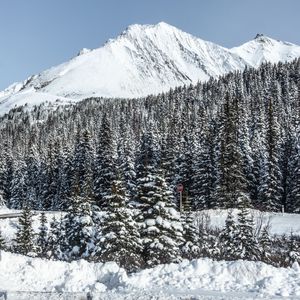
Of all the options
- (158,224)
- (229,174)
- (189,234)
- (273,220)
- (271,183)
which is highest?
(229,174)

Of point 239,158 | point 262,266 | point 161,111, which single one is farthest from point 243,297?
point 161,111

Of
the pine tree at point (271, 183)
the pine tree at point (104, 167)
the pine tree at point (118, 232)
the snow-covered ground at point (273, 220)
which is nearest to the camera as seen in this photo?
the pine tree at point (118, 232)

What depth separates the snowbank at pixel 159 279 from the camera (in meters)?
13.4

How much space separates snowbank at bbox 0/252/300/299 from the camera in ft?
44.1

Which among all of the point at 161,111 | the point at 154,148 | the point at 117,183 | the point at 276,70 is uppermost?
the point at 276,70

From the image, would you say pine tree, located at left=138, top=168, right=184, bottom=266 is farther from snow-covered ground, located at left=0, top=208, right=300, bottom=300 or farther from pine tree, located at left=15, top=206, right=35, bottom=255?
snow-covered ground, located at left=0, top=208, right=300, bottom=300

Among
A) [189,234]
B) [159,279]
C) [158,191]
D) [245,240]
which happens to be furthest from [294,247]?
[159,279]

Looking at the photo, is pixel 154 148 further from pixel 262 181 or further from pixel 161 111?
pixel 161 111

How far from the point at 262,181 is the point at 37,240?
2966cm

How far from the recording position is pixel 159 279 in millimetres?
15164

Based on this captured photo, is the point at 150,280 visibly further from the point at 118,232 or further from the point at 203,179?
the point at 203,179

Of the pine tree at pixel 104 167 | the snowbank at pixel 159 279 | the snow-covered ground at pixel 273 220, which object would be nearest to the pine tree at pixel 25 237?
the snow-covered ground at pixel 273 220

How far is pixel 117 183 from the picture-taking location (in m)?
31.2

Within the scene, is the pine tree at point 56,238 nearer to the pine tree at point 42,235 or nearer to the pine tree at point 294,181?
the pine tree at point 42,235
